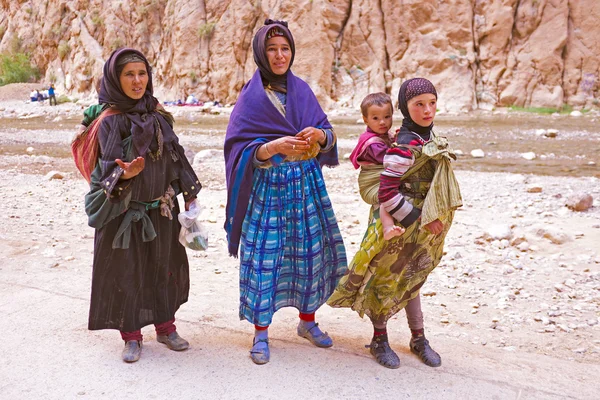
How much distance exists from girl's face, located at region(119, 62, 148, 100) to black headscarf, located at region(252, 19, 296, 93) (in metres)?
0.51

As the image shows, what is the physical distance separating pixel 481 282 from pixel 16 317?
306cm

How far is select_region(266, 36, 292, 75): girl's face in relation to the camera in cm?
239

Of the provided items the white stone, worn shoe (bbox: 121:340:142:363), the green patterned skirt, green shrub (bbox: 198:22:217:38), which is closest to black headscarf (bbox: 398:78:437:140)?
the green patterned skirt

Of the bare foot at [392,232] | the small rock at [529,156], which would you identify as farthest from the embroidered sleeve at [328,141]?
the small rock at [529,156]

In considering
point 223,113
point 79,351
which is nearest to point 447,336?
point 79,351

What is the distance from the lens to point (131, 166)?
7.36 feet

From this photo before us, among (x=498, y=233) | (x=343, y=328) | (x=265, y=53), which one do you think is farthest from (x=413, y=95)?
(x=498, y=233)

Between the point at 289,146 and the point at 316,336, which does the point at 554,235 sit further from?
the point at 289,146

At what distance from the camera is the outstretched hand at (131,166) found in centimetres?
224

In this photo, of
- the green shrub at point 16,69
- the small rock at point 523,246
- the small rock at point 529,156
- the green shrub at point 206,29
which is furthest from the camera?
the green shrub at point 16,69

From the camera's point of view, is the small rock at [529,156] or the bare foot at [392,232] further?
the small rock at [529,156]

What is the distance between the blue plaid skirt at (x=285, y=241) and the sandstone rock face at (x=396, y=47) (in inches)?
720

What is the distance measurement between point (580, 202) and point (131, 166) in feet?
16.2

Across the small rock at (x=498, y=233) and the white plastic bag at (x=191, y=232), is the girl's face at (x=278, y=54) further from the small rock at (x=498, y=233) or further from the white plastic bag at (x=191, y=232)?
the small rock at (x=498, y=233)
